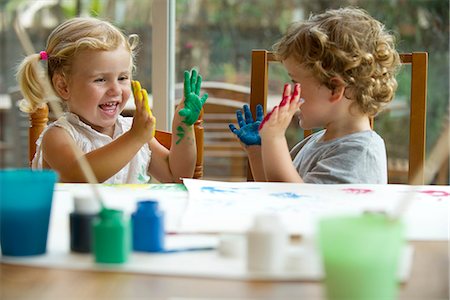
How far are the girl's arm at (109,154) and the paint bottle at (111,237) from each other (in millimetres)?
757

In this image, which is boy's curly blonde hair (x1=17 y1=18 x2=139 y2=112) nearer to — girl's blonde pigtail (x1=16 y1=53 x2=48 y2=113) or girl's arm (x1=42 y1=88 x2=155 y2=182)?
girl's blonde pigtail (x1=16 y1=53 x2=48 y2=113)

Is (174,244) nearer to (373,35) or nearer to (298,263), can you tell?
(298,263)

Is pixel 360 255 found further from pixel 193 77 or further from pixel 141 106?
pixel 193 77

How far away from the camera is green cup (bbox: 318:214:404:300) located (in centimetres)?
65

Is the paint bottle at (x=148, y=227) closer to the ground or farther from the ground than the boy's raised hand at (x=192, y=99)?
closer to the ground

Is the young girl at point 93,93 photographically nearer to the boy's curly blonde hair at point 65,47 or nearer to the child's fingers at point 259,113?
the boy's curly blonde hair at point 65,47

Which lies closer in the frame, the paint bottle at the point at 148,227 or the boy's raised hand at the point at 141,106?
the paint bottle at the point at 148,227

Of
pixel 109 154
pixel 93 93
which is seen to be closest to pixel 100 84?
pixel 93 93

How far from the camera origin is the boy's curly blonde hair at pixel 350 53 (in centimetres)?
167

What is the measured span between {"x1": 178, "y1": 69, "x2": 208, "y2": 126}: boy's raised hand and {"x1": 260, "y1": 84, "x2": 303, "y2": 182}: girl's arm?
0.22 m

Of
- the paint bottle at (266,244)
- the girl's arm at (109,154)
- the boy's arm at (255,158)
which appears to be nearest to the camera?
the paint bottle at (266,244)

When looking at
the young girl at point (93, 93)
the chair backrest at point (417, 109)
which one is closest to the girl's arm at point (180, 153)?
the young girl at point (93, 93)

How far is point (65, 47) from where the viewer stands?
1.80 metres

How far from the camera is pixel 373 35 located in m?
1.70
